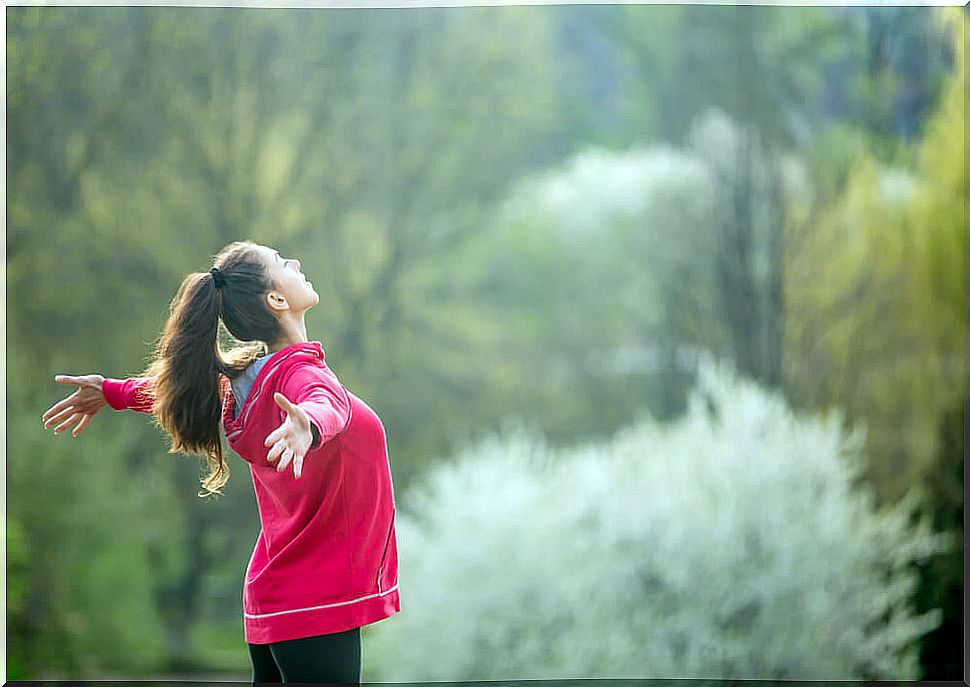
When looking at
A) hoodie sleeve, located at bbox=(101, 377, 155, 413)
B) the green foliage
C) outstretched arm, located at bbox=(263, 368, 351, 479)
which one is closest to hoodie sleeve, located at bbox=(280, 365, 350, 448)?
outstretched arm, located at bbox=(263, 368, 351, 479)

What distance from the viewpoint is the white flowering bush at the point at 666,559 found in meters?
3.48

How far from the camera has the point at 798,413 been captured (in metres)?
3.56

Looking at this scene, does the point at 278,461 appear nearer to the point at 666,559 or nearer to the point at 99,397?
the point at 99,397

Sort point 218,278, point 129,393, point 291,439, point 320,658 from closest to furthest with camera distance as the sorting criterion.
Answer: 1. point 291,439
2. point 320,658
3. point 218,278
4. point 129,393

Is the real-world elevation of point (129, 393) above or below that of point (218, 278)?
below

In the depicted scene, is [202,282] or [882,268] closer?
[202,282]

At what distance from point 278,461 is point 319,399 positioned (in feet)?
0.78

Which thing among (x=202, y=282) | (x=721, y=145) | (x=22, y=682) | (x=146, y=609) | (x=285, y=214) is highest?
(x=721, y=145)

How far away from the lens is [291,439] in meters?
2.09

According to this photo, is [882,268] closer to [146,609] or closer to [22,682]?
[146,609]

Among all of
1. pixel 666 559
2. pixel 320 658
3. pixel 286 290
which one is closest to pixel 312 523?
pixel 320 658

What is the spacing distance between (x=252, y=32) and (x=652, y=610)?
2.29 m

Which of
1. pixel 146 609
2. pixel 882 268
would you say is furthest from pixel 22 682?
pixel 882 268

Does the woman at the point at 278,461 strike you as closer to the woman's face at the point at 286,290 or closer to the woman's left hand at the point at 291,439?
the woman's face at the point at 286,290
